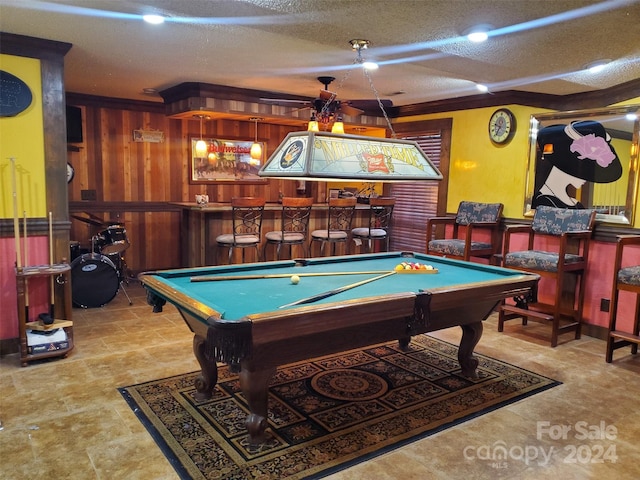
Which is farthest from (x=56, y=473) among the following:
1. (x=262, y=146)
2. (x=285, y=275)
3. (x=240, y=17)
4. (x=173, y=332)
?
Result: (x=262, y=146)

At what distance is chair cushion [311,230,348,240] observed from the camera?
20.2ft

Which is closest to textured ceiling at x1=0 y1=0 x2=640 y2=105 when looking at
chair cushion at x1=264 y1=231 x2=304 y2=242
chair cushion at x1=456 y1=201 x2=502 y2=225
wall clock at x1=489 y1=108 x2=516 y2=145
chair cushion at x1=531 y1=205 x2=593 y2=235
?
wall clock at x1=489 y1=108 x2=516 y2=145

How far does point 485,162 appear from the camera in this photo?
592 cm

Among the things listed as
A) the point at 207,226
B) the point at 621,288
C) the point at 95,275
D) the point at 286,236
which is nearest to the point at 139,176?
the point at 207,226

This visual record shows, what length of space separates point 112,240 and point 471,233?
4153mm

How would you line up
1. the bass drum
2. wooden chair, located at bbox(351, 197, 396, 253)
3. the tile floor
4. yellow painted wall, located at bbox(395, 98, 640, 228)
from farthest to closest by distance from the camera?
wooden chair, located at bbox(351, 197, 396, 253) < yellow painted wall, located at bbox(395, 98, 640, 228) < the bass drum < the tile floor

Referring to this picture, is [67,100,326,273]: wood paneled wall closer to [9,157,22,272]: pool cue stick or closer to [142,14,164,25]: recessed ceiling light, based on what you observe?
[9,157,22,272]: pool cue stick

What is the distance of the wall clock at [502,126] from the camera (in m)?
5.56

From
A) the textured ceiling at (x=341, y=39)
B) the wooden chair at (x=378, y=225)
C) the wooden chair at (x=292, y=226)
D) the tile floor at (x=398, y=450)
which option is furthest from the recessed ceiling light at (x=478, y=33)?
the wooden chair at (x=378, y=225)

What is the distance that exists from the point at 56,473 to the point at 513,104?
17.8 ft

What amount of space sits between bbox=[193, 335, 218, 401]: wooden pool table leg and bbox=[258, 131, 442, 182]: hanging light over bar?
1.21 metres

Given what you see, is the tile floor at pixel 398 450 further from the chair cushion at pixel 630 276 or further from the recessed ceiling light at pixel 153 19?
the recessed ceiling light at pixel 153 19

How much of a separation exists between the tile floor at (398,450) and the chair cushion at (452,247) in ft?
4.65

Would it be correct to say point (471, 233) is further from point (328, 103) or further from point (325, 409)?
point (325, 409)
